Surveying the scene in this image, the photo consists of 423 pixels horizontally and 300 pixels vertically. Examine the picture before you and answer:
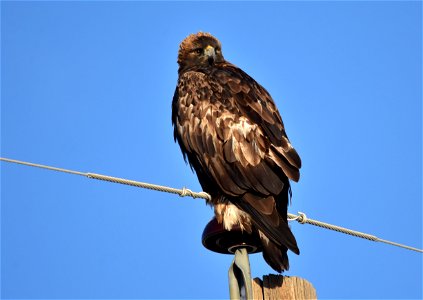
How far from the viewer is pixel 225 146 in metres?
8.06

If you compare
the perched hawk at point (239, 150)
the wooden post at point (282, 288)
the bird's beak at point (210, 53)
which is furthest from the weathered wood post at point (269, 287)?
the bird's beak at point (210, 53)

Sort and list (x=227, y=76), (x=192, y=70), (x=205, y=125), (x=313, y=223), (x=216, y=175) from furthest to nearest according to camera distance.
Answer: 1. (x=192, y=70)
2. (x=227, y=76)
3. (x=205, y=125)
4. (x=216, y=175)
5. (x=313, y=223)

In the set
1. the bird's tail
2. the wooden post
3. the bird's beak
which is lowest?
the wooden post

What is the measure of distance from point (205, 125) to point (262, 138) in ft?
2.57

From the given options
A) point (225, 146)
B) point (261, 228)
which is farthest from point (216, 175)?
point (261, 228)

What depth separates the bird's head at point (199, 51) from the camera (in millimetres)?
10508

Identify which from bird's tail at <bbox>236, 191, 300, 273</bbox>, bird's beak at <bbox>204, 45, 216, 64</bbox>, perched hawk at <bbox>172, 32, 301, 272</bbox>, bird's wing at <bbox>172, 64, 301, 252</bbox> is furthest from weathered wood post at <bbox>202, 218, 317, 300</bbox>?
bird's beak at <bbox>204, 45, 216, 64</bbox>

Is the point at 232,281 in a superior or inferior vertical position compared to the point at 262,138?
inferior

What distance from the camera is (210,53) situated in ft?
34.5

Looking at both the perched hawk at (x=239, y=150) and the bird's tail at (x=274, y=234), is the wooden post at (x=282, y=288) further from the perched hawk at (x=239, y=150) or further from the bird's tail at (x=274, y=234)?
the bird's tail at (x=274, y=234)

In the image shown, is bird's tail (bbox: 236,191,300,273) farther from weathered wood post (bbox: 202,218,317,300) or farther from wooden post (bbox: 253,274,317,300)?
wooden post (bbox: 253,274,317,300)

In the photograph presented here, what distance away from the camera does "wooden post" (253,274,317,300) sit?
5.23m

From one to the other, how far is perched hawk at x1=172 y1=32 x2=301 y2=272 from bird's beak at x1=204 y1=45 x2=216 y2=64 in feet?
2.97

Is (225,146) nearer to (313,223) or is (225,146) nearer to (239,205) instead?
(239,205)
